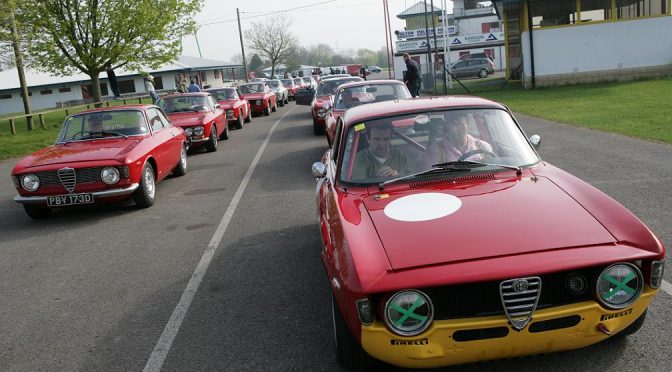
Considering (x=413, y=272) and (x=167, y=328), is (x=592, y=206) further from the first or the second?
(x=167, y=328)

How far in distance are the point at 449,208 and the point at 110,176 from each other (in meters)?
5.85

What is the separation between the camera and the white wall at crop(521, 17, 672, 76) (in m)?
24.4

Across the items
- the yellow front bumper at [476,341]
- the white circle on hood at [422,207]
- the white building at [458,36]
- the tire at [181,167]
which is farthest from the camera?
the white building at [458,36]

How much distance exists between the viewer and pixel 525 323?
9.73ft

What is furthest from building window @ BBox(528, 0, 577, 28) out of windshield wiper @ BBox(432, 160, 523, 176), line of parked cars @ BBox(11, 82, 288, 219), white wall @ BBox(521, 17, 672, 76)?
windshield wiper @ BBox(432, 160, 523, 176)

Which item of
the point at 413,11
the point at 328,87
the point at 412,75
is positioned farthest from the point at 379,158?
the point at 413,11

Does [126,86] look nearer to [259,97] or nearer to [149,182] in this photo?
[259,97]

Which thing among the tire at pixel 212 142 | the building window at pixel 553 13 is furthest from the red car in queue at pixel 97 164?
the building window at pixel 553 13

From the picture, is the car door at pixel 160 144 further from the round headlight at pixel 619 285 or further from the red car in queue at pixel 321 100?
the round headlight at pixel 619 285

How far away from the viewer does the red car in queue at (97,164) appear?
8133 mm

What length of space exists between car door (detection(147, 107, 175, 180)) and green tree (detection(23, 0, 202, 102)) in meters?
16.3

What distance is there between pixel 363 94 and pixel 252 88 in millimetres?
16132

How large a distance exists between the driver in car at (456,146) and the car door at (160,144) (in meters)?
5.91

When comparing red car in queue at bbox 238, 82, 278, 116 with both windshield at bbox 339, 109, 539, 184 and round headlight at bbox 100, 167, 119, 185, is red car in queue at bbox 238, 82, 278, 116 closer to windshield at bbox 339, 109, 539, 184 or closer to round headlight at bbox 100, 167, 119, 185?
round headlight at bbox 100, 167, 119, 185
